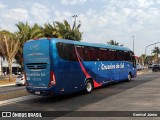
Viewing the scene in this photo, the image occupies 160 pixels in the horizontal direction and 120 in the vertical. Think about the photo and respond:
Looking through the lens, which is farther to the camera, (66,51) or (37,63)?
(66,51)

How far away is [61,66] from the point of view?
612 inches

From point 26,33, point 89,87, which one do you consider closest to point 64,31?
point 26,33

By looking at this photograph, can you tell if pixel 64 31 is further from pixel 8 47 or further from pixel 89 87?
pixel 89 87

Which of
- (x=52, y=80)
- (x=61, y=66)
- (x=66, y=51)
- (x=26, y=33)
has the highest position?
(x=26, y=33)

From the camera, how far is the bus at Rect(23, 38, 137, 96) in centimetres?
1502

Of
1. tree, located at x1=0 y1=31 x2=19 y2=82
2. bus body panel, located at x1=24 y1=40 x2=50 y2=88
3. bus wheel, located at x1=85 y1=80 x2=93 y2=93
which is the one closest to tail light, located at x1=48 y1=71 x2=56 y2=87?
bus body panel, located at x1=24 y1=40 x2=50 y2=88

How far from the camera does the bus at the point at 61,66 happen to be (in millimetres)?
15023

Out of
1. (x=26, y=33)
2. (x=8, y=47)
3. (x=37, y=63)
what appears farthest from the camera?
(x=26, y=33)

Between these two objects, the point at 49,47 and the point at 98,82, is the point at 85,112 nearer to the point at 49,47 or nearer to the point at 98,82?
the point at 49,47

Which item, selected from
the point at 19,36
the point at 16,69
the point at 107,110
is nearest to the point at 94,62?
the point at 107,110

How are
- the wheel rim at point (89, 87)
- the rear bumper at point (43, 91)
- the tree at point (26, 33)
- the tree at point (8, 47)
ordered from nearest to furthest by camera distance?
the rear bumper at point (43, 91)
the wheel rim at point (89, 87)
the tree at point (8, 47)
the tree at point (26, 33)

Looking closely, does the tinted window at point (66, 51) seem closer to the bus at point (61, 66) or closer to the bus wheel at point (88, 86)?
the bus at point (61, 66)

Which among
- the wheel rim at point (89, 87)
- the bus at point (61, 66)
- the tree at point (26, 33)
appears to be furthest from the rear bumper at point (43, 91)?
the tree at point (26, 33)

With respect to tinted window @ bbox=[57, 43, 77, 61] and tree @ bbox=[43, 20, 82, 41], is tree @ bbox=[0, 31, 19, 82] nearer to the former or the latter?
tree @ bbox=[43, 20, 82, 41]
